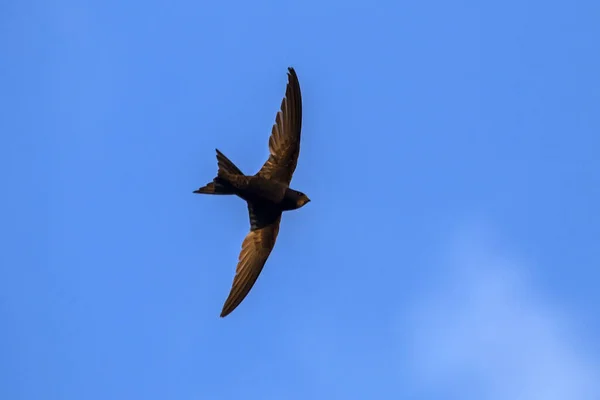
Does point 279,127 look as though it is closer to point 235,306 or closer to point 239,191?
point 239,191

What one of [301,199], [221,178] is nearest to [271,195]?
[301,199]

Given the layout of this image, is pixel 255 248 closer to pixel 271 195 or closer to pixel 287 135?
pixel 271 195

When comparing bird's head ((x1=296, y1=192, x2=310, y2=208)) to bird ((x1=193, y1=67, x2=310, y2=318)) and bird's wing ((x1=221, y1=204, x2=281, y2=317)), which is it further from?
bird's wing ((x1=221, y1=204, x2=281, y2=317))

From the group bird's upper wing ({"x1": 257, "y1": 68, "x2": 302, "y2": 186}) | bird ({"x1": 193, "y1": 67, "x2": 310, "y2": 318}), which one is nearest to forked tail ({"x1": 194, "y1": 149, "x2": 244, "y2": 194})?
bird ({"x1": 193, "y1": 67, "x2": 310, "y2": 318})

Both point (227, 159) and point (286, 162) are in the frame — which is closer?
point (227, 159)

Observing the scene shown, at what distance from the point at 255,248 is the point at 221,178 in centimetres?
234

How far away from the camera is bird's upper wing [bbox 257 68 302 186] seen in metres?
19.1

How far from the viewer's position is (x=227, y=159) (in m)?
17.8

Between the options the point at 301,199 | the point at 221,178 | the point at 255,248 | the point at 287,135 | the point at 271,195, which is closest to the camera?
the point at 221,178

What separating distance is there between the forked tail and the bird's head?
5.28 feet

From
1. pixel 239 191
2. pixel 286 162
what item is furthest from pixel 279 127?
pixel 239 191

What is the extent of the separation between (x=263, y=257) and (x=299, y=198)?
5.21ft

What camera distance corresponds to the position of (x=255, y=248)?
19.4 meters

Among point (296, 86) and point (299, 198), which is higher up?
point (296, 86)
